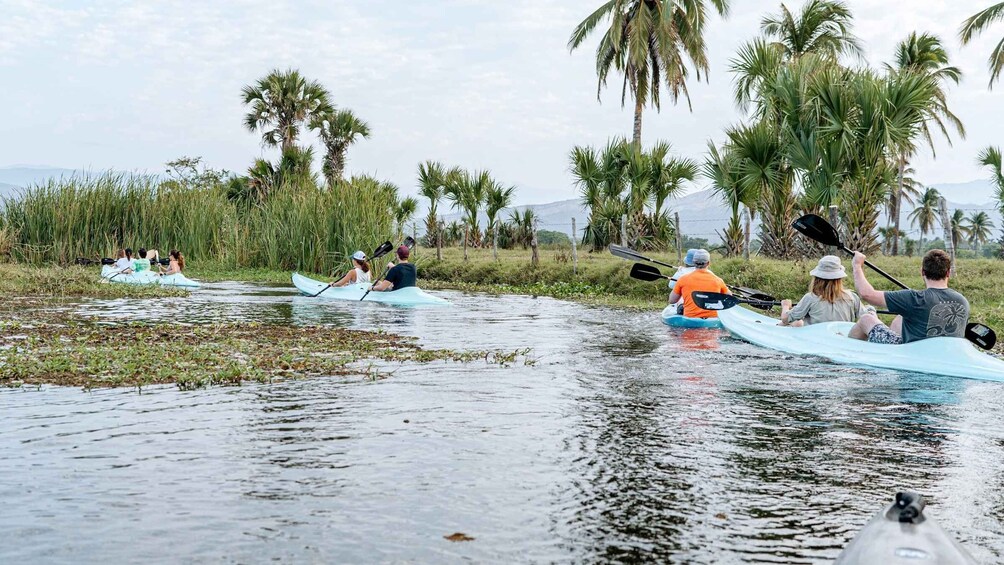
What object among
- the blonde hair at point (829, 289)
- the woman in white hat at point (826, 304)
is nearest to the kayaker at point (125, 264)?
the woman in white hat at point (826, 304)

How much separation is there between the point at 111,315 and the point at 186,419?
918cm

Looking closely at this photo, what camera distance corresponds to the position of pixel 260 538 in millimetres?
4309

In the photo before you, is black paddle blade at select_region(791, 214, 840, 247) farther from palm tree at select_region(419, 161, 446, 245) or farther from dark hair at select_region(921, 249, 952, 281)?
palm tree at select_region(419, 161, 446, 245)

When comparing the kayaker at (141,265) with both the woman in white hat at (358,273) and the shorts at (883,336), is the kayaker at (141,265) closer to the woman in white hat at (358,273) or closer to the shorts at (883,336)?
the woman in white hat at (358,273)

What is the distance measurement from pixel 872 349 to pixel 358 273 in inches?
498

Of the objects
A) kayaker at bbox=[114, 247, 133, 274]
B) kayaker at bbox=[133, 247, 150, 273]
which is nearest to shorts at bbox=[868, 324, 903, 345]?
kayaker at bbox=[133, 247, 150, 273]

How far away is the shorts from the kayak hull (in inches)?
292

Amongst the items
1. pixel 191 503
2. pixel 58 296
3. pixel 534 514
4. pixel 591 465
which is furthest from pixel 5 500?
pixel 58 296

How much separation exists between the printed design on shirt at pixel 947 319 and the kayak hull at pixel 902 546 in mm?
6775

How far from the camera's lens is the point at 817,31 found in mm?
33594

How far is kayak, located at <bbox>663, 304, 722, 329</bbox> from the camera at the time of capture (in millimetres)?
14492

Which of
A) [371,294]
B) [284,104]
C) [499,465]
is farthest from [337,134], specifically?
[499,465]

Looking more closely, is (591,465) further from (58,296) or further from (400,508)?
(58,296)

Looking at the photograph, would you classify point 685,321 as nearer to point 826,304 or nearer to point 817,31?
point 826,304
